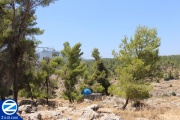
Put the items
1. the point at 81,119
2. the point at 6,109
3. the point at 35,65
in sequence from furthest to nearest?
the point at 35,65, the point at 81,119, the point at 6,109

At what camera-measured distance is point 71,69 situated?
3303cm

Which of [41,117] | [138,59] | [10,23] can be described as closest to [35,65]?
[10,23]

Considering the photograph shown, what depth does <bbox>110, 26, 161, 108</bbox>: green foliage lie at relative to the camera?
62.6 ft

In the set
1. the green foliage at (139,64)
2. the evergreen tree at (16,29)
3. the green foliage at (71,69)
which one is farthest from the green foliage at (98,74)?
the evergreen tree at (16,29)

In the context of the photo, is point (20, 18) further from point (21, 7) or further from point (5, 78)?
point (5, 78)

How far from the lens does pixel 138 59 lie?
64.0 ft

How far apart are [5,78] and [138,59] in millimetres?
11384

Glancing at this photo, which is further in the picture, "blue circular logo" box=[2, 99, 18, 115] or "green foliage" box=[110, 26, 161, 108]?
"green foliage" box=[110, 26, 161, 108]

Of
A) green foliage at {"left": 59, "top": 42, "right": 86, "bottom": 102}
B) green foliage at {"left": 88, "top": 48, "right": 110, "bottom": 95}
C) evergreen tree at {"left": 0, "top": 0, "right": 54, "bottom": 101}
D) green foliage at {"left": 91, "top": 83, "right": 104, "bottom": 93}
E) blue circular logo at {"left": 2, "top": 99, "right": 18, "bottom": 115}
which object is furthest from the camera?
green foliage at {"left": 88, "top": 48, "right": 110, "bottom": 95}

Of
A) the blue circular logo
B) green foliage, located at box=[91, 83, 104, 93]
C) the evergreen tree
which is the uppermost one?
the evergreen tree

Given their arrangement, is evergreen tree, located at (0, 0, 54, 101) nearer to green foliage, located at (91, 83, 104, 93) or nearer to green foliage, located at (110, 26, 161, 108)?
green foliage, located at (110, 26, 161, 108)

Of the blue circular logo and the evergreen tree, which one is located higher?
the evergreen tree

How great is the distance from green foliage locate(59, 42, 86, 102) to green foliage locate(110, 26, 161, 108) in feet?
43.1

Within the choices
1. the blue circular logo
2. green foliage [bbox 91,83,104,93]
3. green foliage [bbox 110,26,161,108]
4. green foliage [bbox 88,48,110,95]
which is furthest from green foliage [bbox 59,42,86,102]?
the blue circular logo
